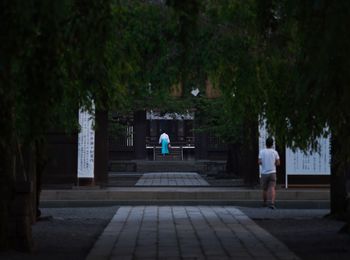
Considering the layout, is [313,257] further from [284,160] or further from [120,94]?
[284,160]

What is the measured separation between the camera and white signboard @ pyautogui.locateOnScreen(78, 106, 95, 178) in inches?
1046

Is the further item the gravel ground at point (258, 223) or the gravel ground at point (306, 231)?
the gravel ground at point (306, 231)

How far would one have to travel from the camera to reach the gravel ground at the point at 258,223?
11875mm

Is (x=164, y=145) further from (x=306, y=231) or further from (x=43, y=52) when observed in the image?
(x=43, y=52)

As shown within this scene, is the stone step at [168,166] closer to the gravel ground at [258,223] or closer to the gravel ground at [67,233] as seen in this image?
the gravel ground at [258,223]

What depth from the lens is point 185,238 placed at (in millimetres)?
A: 13688

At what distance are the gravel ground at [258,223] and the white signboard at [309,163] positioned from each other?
14.7 ft

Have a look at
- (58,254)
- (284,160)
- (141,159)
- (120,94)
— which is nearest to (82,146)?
(284,160)

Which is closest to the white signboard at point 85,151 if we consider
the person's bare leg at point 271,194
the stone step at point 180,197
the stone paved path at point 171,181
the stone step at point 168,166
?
the stone step at point 180,197

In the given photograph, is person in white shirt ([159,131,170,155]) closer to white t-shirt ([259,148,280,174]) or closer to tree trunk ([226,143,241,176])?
tree trunk ([226,143,241,176])

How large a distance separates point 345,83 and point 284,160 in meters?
18.8

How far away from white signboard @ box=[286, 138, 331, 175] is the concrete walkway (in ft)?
23.1

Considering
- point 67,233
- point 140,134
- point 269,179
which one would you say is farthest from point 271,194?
point 140,134

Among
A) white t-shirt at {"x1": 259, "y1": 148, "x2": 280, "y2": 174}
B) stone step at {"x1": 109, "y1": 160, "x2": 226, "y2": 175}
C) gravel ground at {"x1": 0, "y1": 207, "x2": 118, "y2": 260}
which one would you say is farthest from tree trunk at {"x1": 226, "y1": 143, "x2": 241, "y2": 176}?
gravel ground at {"x1": 0, "y1": 207, "x2": 118, "y2": 260}
